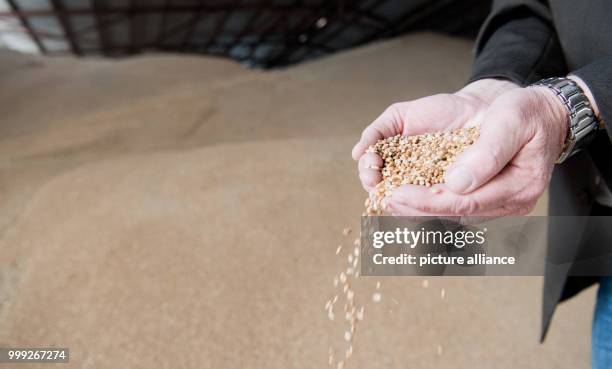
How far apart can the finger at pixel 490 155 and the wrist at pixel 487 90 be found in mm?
266

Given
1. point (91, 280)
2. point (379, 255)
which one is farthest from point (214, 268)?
point (379, 255)

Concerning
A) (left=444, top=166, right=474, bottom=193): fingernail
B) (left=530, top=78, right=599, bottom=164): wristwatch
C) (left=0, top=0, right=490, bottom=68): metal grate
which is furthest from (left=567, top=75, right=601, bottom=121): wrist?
(left=0, top=0, right=490, bottom=68): metal grate

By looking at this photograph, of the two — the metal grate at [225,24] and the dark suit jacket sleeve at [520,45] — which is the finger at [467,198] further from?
the metal grate at [225,24]

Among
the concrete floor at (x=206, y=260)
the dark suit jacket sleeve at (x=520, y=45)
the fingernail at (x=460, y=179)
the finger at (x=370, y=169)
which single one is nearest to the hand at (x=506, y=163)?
the fingernail at (x=460, y=179)

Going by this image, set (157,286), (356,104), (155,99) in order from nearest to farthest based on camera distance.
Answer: (157,286) < (155,99) < (356,104)

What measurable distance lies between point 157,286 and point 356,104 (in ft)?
8.81

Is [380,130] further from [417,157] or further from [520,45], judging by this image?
[520,45]

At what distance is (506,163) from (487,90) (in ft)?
1.07

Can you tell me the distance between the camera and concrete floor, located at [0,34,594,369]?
4.97 ft

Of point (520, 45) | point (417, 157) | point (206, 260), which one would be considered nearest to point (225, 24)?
point (206, 260)

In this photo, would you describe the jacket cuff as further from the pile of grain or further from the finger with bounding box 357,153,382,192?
the finger with bounding box 357,153,382,192

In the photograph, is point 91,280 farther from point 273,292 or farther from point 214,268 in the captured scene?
point 273,292

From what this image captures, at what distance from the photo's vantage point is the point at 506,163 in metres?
0.80

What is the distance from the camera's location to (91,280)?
170 centimetres
